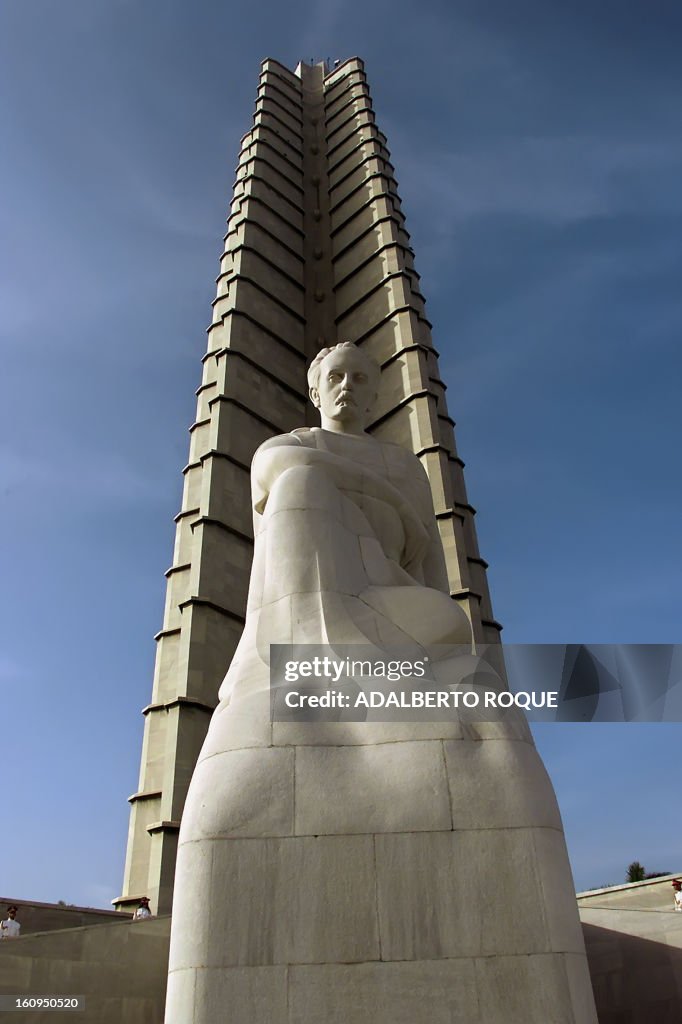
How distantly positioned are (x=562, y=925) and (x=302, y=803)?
1181mm

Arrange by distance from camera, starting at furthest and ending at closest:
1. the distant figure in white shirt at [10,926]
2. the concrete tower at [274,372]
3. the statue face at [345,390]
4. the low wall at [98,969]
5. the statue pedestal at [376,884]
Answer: the concrete tower at [274,372] < the distant figure in white shirt at [10,926] < the low wall at [98,969] < the statue face at [345,390] < the statue pedestal at [376,884]

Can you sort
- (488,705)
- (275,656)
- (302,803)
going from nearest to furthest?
(302,803) < (488,705) < (275,656)

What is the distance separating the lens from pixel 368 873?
3.02 m

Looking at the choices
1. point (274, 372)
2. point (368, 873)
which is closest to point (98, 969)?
point (368, 873)

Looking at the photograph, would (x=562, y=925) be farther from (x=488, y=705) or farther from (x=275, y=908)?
(x=275, y=908)

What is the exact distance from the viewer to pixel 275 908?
9.67ft

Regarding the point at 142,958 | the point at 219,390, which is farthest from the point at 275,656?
the point at 219,390

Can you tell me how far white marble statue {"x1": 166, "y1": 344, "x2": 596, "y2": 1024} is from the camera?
279cm

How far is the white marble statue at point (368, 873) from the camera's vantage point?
2785 millimetres

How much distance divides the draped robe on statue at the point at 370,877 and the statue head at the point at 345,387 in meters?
2.32

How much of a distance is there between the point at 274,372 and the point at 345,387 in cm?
1806

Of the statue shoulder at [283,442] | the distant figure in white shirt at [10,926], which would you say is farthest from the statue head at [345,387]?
the distant figure in white shirt at [10,926]

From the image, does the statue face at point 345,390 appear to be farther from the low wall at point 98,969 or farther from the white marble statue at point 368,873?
the low wall at point 98,969

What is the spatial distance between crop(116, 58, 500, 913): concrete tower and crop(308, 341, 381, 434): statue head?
1018 centimetres
